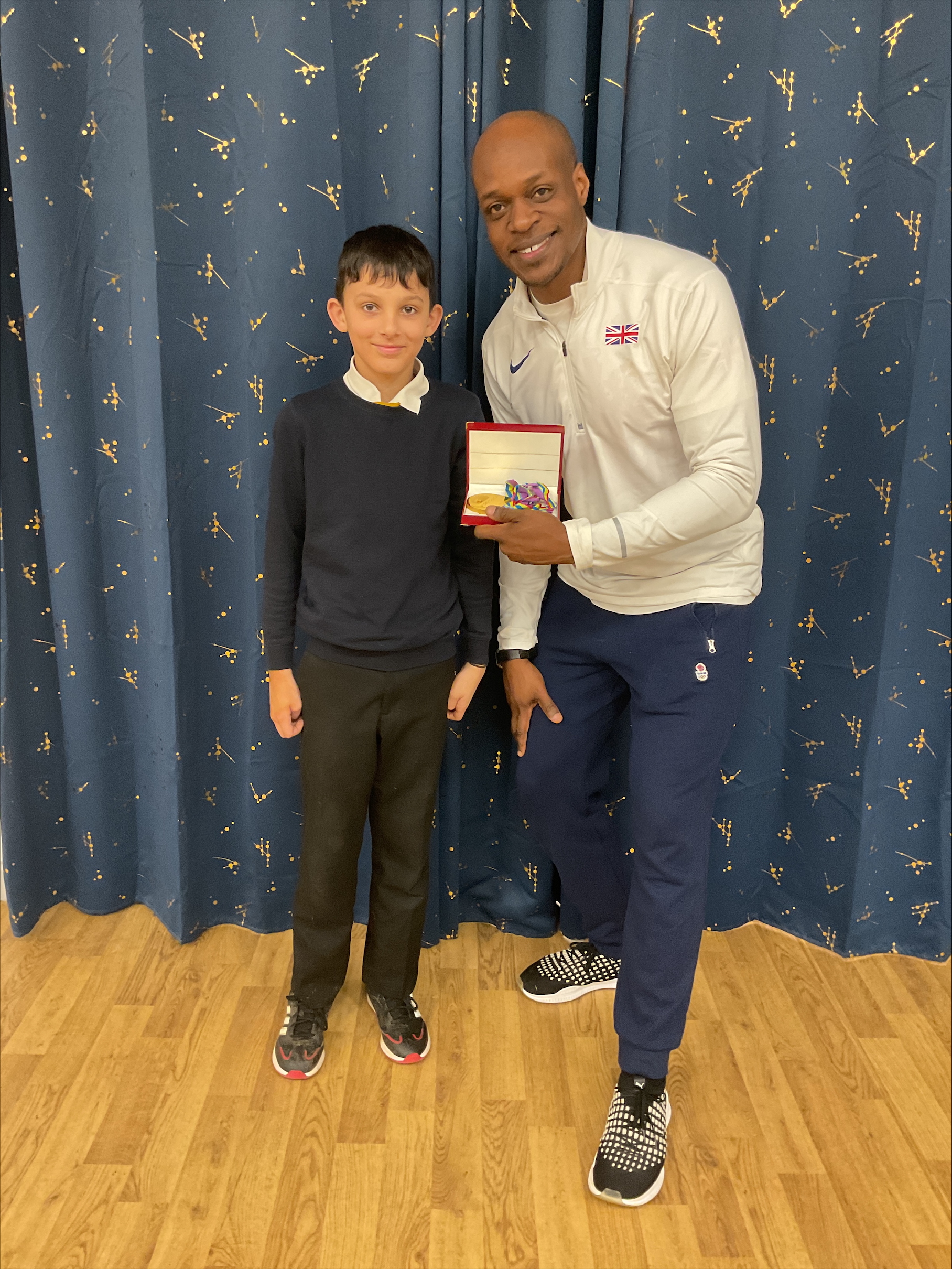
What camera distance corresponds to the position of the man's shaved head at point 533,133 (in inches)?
53.8

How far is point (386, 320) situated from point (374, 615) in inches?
17.2

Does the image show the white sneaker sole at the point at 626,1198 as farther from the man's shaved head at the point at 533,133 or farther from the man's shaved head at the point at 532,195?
the man's shaved head at the point at 533,133

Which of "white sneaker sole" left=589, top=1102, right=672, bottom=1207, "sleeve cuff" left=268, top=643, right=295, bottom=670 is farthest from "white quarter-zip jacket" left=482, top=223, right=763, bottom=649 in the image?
"white sneaker sole" left=589, top=1102, right=672, bottom=1207


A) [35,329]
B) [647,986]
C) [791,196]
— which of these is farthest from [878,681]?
[35,329]

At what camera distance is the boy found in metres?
1.44

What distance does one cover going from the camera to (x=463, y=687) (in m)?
1.64

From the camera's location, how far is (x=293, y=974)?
65.4 inches

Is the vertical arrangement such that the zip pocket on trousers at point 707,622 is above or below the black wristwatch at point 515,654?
above

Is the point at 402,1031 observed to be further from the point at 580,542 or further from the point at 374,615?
the point at 580,542

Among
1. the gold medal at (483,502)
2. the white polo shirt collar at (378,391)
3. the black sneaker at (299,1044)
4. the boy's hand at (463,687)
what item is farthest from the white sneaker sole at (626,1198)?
the white polo shirt collar at (378,391)

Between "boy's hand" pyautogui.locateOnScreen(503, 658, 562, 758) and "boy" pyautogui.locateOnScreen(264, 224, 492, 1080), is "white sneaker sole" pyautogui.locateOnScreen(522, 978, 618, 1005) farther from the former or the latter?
"boy's hand" pyautogui.locateOnScreen(503, 658, 562, 758)

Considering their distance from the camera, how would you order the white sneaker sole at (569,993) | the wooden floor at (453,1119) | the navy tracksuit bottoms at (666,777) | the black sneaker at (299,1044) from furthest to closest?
the white sneaker sole at (569,993) < the black sneaker at (299,1044) < the navy tracksuit bottoms at (666,777) < the wooden floor at (453,1119)

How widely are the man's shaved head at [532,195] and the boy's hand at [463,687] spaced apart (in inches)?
24.8

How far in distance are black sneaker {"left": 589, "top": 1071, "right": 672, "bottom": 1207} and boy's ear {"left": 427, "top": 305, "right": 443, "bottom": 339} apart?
120 cm
